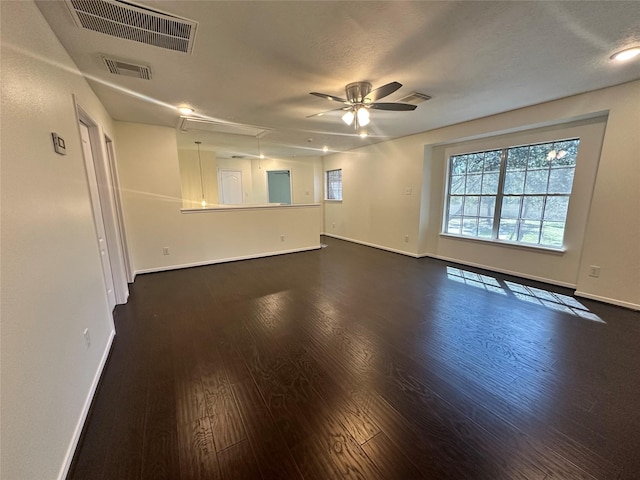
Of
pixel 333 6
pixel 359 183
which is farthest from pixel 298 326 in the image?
pixel 359 183

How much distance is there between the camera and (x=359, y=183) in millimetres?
6539

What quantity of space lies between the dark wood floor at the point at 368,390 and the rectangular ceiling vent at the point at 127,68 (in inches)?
95.1

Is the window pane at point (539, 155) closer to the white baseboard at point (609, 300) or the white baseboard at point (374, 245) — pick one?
the white baseboard at point (609, 300)

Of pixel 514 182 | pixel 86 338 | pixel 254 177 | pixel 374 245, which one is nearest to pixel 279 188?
pixel 254 177

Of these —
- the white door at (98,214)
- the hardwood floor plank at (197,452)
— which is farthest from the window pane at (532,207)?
the white door at (98,214)

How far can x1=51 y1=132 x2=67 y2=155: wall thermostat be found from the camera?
158 centimetres

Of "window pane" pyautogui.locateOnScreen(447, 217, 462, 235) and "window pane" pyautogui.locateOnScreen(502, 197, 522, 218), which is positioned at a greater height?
"window pane" pyautogui.locateOnScreen(502, 197, 522, 218)

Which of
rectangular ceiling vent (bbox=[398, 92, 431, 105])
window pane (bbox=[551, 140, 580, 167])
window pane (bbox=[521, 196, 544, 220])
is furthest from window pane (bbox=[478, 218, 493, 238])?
rectangular ceiling vent (bbox=[398, 92, 431, 105])

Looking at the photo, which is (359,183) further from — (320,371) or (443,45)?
(320,371)

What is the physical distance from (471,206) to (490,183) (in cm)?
49

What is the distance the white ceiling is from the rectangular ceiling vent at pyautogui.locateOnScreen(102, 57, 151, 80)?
61mm

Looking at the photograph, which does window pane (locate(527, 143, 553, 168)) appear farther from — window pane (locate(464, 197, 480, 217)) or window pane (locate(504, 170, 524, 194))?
window pane (locate(464, 197, 480, 217))

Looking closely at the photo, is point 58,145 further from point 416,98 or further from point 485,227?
point 485,227

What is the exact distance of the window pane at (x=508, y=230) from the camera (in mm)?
4105
